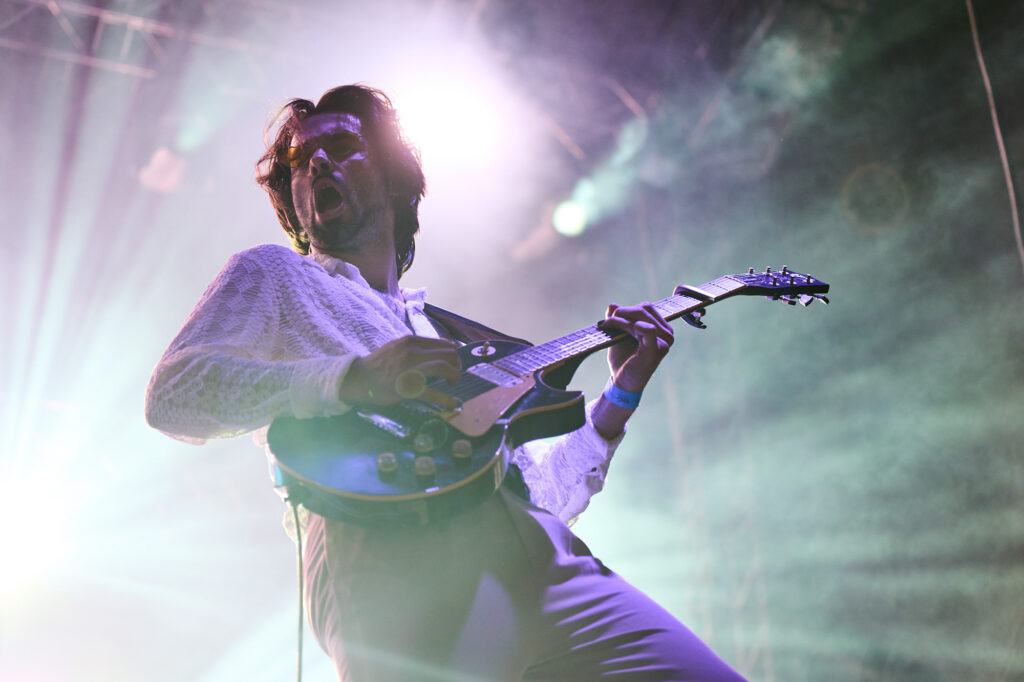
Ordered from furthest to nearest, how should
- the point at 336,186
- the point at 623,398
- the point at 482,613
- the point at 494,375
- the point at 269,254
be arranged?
the point at 336,186
the point at 623,398
the point at 269,254
the point at 494,375
the point at 482,613

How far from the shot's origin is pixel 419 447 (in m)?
1.35

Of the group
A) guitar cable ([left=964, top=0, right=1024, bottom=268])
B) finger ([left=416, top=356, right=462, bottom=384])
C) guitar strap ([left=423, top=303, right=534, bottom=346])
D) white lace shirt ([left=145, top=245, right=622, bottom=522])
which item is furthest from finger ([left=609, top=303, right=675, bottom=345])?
guitar cable ([left=964, top=0, right=1024, bottom=268])

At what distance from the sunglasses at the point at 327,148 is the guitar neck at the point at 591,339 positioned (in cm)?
97

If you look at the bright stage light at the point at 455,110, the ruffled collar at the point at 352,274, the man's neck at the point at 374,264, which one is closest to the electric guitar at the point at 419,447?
the ruffled collar at the point at 352,274

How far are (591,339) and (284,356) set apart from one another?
858 millimetres

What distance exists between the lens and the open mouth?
2.20 meters

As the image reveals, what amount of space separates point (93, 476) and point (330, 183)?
3.76 meters

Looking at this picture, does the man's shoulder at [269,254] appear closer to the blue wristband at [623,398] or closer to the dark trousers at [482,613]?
the dark trousers at [482,613]

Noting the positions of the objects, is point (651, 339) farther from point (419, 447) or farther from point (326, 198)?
point (326, 198)

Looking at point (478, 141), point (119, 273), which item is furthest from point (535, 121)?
point (119, 273)

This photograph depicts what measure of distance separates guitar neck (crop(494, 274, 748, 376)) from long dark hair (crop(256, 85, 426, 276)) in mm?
893

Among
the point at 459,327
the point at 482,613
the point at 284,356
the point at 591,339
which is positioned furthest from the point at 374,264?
the point at 482,613

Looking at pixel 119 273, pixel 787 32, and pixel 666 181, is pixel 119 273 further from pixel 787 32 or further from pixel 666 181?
pixel 787 32

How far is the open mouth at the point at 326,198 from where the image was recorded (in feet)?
7.21
